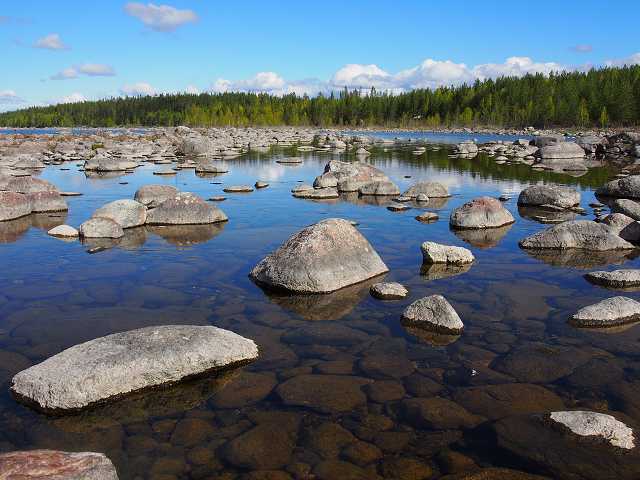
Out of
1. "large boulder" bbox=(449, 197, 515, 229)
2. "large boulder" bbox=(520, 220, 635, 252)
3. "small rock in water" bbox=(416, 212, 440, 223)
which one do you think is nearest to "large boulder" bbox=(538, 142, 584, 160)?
"small rock in water" bbox=(416, 212, 440, 223)

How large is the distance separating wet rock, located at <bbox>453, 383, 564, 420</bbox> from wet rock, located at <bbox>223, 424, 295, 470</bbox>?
2127 mm

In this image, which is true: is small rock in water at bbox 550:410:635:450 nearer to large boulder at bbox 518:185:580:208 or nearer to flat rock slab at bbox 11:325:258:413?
flat rock slab at bbox 11:325:258:413

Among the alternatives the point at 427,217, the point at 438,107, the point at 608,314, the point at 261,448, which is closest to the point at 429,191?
the point at 427,217

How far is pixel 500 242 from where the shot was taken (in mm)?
14406

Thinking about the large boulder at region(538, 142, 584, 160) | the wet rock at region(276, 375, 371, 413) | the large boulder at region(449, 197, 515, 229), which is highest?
the large boulder at region(538, 142, 584, 160)

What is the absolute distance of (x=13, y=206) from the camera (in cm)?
1694

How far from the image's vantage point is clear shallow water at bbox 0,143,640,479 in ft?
18.3

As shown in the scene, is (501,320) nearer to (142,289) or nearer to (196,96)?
(142,289)

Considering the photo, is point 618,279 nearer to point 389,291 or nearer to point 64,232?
point 389,291

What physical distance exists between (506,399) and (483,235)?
9214 mm

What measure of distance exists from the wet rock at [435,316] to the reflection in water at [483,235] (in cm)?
572

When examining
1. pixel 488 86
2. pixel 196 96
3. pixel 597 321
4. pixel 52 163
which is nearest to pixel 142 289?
pixel 597 321

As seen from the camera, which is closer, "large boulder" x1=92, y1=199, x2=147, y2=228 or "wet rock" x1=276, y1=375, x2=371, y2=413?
"wet rock" x1=276, y1=375, x2=371, y2=413

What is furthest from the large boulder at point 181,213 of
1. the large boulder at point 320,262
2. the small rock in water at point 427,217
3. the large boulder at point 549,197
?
the large boulder at point 549,197
